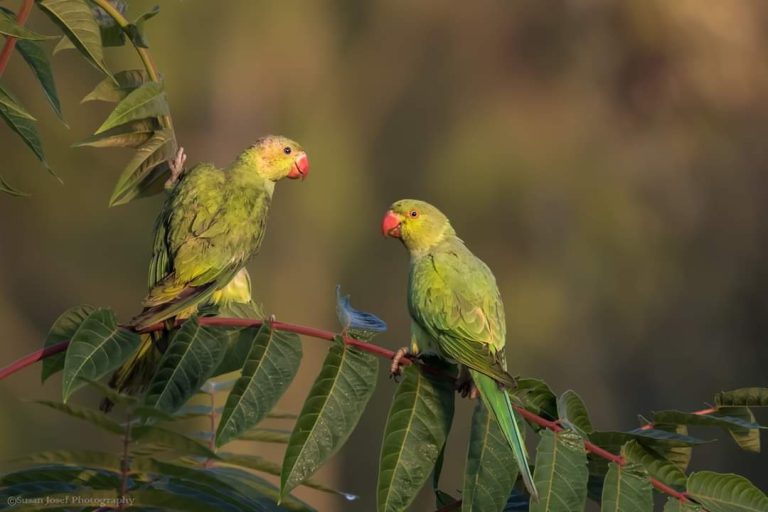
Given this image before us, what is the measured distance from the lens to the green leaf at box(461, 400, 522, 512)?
1.47 meters

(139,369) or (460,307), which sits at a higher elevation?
(460,307)

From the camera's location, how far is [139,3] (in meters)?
7.38

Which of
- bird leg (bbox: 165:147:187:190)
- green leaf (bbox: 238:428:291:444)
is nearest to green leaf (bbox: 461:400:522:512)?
green leaf (bbox: 238:428:291:444)

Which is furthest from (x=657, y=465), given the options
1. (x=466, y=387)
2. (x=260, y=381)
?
(x=260, y=381)

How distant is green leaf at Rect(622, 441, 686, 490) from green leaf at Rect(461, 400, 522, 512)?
218mm

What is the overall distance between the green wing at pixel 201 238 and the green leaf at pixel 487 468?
0.69 meters

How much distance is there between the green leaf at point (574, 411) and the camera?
1.61 m

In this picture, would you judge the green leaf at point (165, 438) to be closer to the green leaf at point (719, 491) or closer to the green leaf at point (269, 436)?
the green leaf at point (269, 436)

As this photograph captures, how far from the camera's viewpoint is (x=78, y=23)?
5.25ft

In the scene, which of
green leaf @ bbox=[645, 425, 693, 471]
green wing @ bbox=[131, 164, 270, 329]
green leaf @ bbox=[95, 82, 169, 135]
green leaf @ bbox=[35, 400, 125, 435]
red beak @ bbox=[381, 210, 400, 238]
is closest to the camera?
green leaf @ bbox=[35, 400, 125, 435]

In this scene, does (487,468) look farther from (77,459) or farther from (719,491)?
(77,459)

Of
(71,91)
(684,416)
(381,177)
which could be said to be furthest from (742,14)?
(684,416)

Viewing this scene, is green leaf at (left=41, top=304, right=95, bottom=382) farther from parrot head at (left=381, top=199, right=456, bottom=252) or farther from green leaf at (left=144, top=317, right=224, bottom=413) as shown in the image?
parrot head at (left=381, top=199, right=456, bottom=252)

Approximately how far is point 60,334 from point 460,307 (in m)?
0.89
